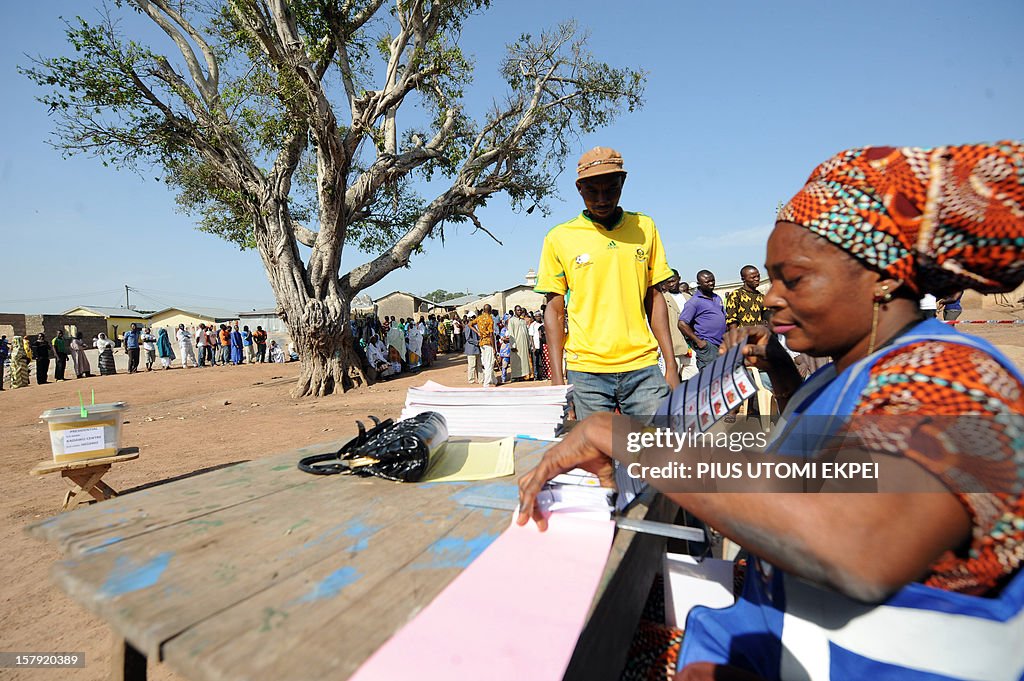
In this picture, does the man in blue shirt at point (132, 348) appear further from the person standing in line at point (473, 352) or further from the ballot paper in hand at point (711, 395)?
the ballot paper in hand at point (711, 395)

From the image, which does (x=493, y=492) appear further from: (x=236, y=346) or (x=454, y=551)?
(x=236, y=346)

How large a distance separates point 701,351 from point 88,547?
5.64 metres

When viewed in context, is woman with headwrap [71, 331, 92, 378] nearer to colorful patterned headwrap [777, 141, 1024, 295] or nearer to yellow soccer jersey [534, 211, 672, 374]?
yellow soccer jersey [534, 211, 672, 374]

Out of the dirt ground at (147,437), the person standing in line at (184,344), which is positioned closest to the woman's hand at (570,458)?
the dirt ground at (147,437)

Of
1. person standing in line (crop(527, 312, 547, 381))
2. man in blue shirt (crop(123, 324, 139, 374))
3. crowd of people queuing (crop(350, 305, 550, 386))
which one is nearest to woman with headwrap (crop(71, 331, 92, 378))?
man in blue shirt (crop(123, 324, 139, 374))

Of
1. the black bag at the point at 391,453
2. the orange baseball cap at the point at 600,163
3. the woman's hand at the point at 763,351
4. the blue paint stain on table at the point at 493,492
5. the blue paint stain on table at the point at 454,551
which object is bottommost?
the blue paint stain on table at the point at 454,551

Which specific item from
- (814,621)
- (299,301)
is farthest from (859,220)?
(299,301)

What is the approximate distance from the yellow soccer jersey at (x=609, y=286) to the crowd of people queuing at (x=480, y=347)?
5659mm

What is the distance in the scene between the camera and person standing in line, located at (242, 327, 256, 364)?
21.8m

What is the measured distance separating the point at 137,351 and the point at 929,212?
74.2 ft

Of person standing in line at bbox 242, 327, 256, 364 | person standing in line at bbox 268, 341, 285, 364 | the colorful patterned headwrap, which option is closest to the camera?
the colorful patterned headwrap

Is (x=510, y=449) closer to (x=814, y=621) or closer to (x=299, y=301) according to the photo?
(x=814, y=621)

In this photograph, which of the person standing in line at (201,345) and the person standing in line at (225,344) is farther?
the person standing in line at (225,344)

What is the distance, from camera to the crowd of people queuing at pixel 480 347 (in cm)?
1109
